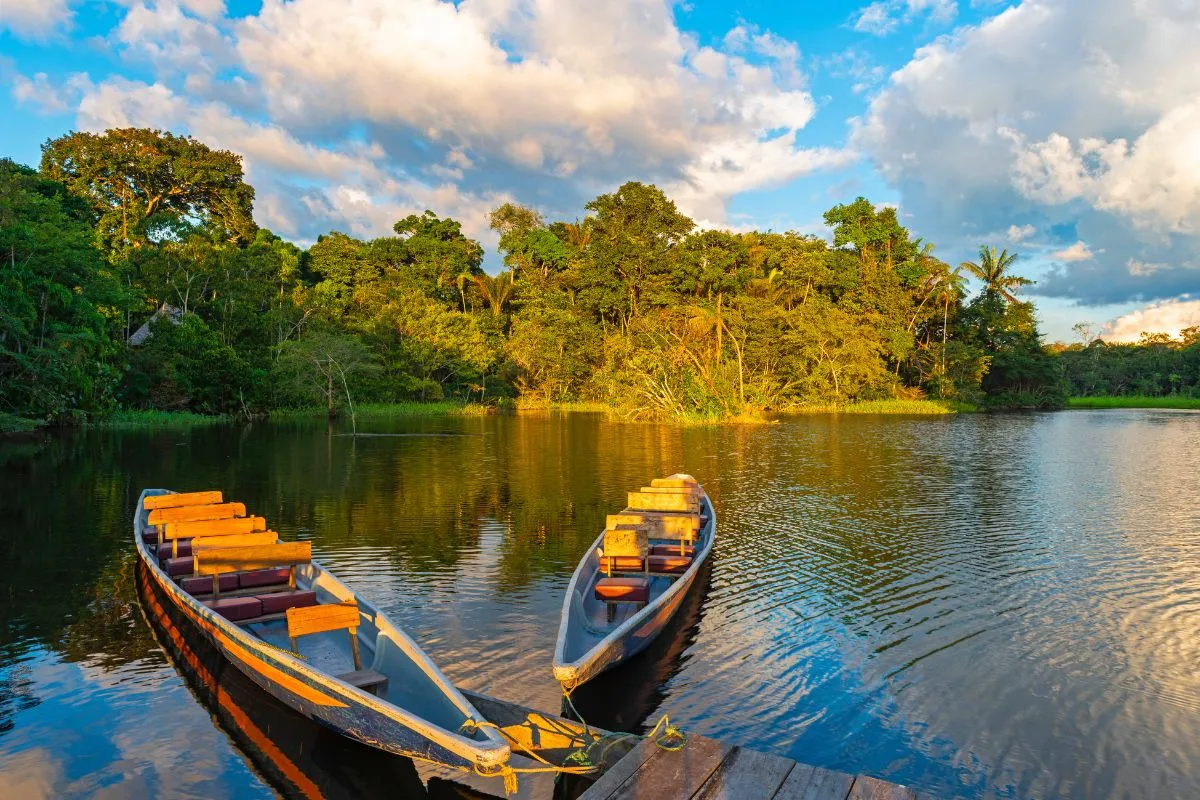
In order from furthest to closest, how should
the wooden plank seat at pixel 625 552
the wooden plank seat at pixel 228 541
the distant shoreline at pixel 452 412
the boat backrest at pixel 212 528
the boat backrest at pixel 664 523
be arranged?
1. the distant shoreline at pixel 452 412
2. the boat backrest at pixel 664 523
3. the boat backrest at pixel 212 528
4. the wooden plank seat at pixel 625 552
5. the wooden plank seat at pixel 228 541

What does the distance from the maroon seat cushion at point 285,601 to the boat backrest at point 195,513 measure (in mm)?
3697

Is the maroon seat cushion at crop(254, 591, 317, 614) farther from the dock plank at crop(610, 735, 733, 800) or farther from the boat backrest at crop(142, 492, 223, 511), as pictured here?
the dock plank at crop(610, 735, 733, 800)

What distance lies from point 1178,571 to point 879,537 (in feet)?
17.3

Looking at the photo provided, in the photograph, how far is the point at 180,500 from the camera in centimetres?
1371

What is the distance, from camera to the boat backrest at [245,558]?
9.84m

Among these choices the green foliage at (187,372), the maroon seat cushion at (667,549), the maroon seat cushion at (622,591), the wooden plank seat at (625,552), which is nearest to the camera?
the maroon seat cushion at (622,591)

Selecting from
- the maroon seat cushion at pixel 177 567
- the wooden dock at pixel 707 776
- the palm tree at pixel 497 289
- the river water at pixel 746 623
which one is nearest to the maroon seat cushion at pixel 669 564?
the river water at pixel 746 623

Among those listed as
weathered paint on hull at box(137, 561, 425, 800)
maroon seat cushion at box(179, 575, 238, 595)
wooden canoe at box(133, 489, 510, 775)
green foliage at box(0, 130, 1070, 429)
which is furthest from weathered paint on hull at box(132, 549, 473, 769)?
green foliage at box(0, 130, 1070, 429)

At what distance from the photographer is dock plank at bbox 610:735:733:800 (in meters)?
5.15

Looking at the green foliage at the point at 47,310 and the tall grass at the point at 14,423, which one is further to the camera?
the green foliage at the point at 47,310

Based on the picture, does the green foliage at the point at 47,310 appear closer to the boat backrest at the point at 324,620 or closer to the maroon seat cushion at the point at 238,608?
the maroon seat cushion at the point at 238,608

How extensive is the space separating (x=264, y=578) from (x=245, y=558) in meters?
0.70

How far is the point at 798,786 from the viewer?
17.1ft

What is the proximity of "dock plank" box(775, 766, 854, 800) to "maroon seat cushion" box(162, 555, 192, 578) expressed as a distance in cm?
938
